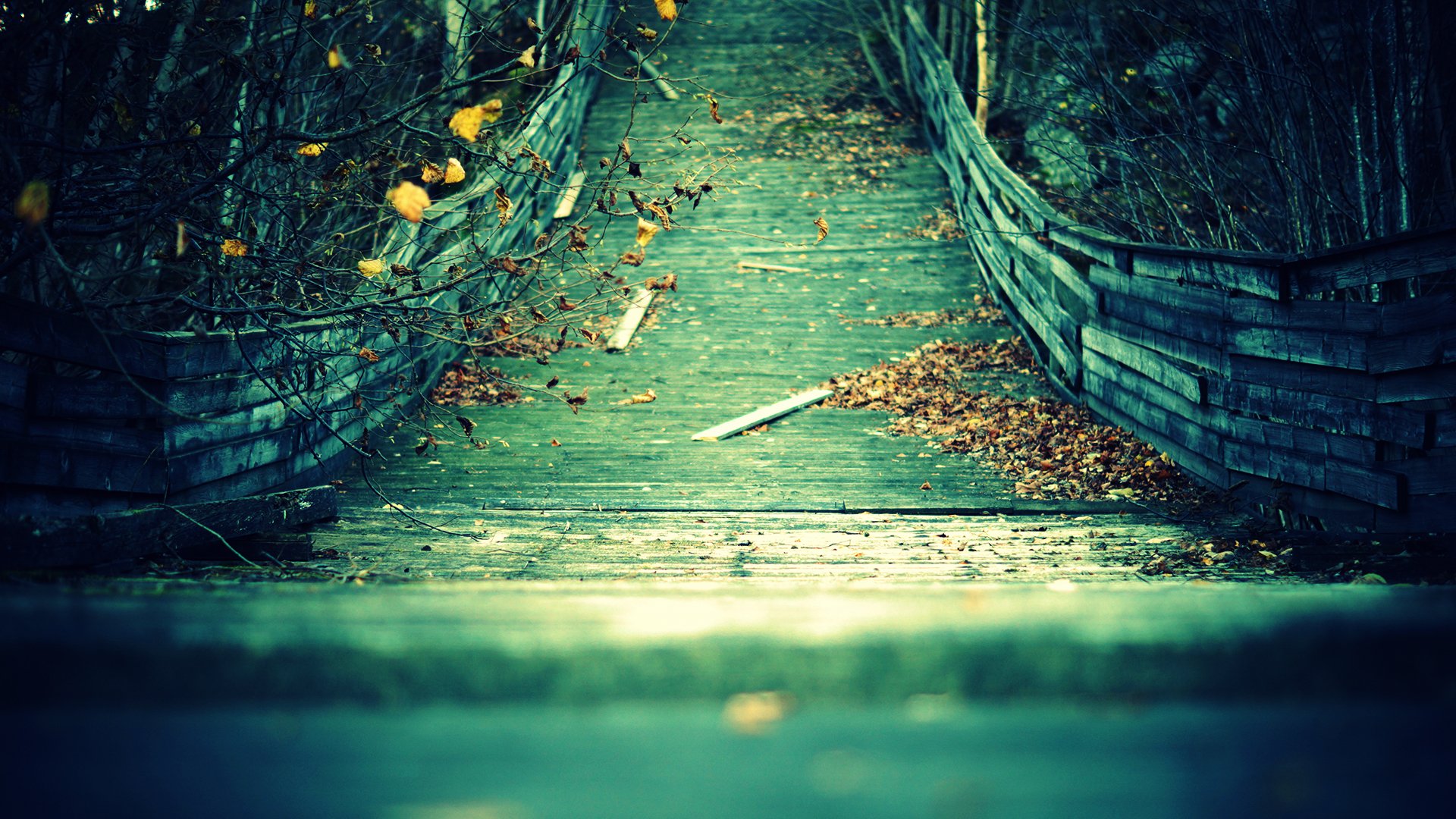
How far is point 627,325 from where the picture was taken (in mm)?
10289

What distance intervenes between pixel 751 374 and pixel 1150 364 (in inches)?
149

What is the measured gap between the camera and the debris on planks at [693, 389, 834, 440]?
768cm

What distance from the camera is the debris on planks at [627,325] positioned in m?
Answer: 9.88

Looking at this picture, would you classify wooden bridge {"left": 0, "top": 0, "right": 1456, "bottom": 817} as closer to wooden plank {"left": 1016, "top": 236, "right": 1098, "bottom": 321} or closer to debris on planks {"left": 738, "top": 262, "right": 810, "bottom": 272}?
wooden plank {"left": 1016, "top": 236, "right": 1098, "bottom": 321}

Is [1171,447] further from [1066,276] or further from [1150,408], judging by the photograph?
[1066,276]

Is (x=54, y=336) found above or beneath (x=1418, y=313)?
above

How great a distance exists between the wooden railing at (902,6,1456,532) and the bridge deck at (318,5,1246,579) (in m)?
0.65

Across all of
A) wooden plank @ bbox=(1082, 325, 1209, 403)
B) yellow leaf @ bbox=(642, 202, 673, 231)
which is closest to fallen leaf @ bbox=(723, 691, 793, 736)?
yellow leaf @ bbox=(642, 202, 673, 231)

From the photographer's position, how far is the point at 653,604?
137 cm

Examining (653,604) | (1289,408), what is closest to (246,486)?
(653,604)

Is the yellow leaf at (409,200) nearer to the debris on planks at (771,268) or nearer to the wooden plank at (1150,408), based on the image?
the wooden plank at (1150,408)

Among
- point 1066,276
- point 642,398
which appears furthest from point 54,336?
point 1066,276

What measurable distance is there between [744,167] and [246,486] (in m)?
9.62

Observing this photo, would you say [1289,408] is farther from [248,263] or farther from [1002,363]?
[248,263]
